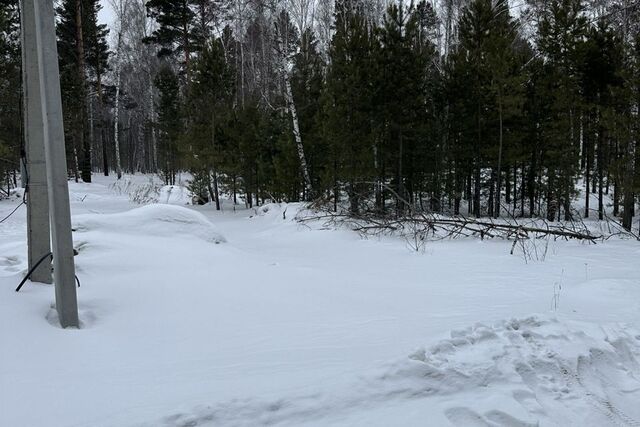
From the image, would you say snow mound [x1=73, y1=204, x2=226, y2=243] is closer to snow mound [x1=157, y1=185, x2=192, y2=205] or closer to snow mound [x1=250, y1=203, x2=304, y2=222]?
snow mound [x1=250, y1=203, x2=304, y2=222]

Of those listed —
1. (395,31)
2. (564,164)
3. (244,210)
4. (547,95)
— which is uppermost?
(395,31)

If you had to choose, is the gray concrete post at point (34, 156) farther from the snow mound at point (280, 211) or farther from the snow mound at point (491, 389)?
the snow mound at point (280, 211)

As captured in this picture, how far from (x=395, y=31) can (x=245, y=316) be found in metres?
13.0

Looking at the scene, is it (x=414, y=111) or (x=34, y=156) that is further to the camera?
(x=414, y=111)

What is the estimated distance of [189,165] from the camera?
762 inches

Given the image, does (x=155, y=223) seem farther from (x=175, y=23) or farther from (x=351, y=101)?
(x=175, y=23)

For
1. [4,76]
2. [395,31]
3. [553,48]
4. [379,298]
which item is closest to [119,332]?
[379,298]

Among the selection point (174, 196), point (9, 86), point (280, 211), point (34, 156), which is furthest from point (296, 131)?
point (34, 156)

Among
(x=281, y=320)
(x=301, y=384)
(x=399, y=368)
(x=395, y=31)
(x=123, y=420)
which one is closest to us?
(x=123, y=420)

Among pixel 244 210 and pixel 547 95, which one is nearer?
pixel 547 95

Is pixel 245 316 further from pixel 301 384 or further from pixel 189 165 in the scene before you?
pixel 189 165

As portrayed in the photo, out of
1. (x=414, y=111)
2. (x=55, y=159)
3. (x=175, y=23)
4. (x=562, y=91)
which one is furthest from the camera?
(x=175, y=23)

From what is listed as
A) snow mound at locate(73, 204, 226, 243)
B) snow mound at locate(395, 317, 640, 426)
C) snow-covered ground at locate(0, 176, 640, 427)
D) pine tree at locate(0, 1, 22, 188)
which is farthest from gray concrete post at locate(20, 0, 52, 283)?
pine tree at locate(0, 1, 22, 188)

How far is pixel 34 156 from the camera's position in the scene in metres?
3.80
